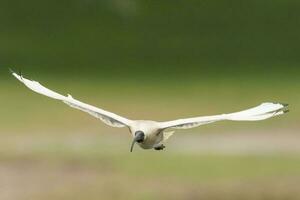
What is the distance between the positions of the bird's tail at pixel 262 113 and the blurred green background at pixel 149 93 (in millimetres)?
9459

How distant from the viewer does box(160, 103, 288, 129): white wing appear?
2.22 m

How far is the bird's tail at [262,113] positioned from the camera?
2252 mm

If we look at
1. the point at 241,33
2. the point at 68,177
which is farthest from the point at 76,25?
the point at 68,177

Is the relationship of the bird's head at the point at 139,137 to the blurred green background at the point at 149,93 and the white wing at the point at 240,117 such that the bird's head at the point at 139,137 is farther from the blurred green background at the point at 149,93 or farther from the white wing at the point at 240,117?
the blurred green background at the point at 149,93

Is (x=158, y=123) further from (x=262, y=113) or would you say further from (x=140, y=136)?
(x=262, y=113)

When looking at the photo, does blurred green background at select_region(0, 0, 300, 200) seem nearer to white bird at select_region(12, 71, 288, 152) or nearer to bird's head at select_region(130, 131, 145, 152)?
white bird at select_region(12, 71, 288, 152)

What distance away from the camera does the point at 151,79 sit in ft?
81.7

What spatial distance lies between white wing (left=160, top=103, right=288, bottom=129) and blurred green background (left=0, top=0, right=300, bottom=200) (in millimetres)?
9467

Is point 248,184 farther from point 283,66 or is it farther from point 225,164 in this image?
point 283,66

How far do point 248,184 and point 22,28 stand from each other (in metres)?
17.4

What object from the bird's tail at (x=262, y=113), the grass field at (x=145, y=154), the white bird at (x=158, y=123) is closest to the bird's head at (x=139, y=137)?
the white bird at (x=158, y=123)

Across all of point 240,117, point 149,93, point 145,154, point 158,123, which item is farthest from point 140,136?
point 149,93

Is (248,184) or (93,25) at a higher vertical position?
(93,25)

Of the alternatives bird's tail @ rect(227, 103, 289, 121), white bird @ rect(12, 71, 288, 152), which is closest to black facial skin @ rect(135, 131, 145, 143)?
white bird @ rect(12, 71, 288, 152)
